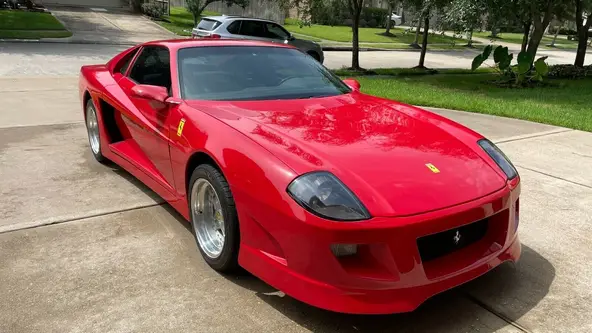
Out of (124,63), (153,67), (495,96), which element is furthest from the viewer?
(495,96)

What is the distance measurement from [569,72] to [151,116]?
1585cm

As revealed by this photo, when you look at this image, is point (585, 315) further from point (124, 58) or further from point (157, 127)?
point (124, 58)

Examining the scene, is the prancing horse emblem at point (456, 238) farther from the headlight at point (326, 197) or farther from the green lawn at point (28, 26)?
the green lawn at point (28, 26)

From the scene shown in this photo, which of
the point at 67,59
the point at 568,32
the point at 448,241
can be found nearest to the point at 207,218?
the point at 448,241

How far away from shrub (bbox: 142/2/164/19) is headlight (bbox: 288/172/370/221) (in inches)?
1200

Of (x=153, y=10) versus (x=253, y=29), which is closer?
(x=253, y=29)

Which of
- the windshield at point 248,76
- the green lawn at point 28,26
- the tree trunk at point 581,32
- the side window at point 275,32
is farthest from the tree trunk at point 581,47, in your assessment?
the green lawn at point 28,26

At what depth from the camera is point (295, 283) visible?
2475 mm

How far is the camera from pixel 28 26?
21.4 meters

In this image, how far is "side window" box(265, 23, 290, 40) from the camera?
16375mm

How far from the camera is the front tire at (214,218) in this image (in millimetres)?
2824

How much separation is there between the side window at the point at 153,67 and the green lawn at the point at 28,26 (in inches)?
668

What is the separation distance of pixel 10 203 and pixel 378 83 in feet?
32.7

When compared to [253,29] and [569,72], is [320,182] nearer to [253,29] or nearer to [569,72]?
[253,29]
